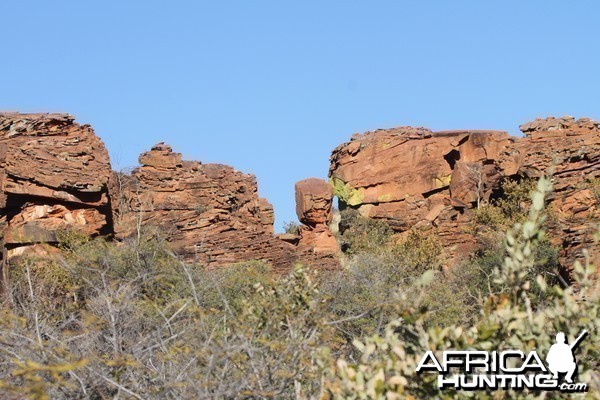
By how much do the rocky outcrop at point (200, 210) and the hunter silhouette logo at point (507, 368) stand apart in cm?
2738

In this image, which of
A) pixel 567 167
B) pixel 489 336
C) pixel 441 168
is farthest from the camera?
pixel 441 168

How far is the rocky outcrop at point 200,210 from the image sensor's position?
112 feet

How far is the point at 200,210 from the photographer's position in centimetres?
3662

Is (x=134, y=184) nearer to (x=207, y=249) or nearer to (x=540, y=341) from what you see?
(x=207, y=249)

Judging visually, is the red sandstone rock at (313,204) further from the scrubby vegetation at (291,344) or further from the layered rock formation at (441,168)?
the scrubby vegetation at (291,344)

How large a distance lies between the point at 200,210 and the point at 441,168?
1602 cm

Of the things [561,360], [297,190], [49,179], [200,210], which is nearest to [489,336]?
[561,360]

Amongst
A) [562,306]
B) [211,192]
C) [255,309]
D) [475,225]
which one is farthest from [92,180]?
[562,306]

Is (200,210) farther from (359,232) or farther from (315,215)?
(359,232)

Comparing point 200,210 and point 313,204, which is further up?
point 313,204

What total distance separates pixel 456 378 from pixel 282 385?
1815mm

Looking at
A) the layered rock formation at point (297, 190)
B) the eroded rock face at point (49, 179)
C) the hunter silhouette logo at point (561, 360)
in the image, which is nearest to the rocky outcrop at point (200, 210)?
the layered rock formation at point (297, 190)

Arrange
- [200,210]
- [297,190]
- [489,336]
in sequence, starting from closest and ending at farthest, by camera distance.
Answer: [489,336]
[200,210]
[297,190]

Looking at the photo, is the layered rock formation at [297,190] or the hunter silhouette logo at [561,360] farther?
the layered rock formation at [297,190]
